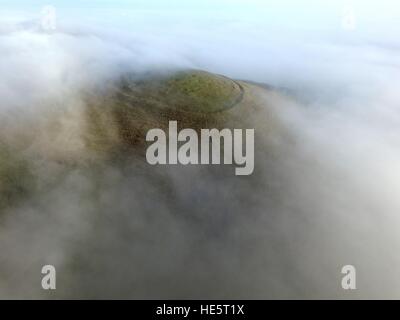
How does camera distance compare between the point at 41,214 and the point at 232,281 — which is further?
the point at 41,214

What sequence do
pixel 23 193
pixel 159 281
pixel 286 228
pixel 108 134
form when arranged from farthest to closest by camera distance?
pixel 108 134 < pixel 286 228 < pixel 23 193 < pixel 159 281

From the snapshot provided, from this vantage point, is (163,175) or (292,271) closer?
(292,271)

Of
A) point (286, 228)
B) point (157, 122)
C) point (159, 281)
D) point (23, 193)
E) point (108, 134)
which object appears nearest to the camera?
point (159, 281)

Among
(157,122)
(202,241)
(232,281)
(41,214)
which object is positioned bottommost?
(232,281)

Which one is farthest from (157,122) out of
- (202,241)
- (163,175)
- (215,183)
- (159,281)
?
(159,281)

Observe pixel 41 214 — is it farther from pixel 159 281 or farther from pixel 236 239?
pixel 236 239

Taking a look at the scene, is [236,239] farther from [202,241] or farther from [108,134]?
[108,134]

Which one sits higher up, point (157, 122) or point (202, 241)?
point (157, 122)

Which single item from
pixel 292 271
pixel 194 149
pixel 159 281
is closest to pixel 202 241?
pixel 159 281

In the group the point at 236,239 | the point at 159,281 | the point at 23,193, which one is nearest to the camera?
the point at 159,281
